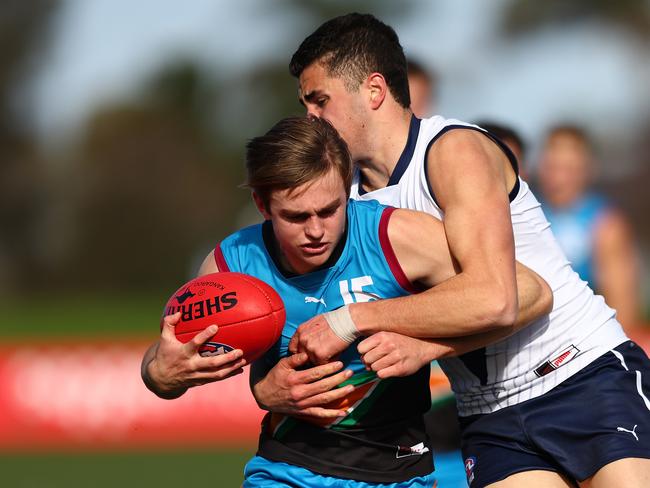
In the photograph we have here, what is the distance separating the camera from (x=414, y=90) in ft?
23.2

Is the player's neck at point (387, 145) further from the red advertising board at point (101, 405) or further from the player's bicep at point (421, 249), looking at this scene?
the red advertising board at point (101, 405)

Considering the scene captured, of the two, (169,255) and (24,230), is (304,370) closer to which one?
(169,255)

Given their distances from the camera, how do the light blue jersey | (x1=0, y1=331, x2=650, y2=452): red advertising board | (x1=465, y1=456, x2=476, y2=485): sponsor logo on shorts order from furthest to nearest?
(x1=0, y1=331, x2=650, y2=452): red advertising board → (x1=465, y1=456, x2=476, y2=485): sponsor logo on shorts → the light blue jersey

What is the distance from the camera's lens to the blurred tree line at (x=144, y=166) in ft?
140

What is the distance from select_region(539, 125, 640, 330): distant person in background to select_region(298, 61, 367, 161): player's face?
3731 millimetres

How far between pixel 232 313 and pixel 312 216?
19.4 inches

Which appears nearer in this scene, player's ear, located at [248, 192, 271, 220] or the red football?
the red football

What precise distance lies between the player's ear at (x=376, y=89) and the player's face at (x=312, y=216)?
0.77 metres

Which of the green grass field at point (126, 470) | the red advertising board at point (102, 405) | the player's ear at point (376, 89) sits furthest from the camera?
the red advertising board at point (102, 405)

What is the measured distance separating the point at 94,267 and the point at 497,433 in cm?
3950

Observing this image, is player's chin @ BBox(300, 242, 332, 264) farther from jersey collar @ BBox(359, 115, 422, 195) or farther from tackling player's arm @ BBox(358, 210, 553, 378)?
jersey collar @ BBox(359, 115, 422, 195)

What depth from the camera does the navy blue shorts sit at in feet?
15.1

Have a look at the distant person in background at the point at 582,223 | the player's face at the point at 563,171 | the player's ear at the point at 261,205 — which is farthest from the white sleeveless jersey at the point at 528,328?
the player's face at the point at 563,171

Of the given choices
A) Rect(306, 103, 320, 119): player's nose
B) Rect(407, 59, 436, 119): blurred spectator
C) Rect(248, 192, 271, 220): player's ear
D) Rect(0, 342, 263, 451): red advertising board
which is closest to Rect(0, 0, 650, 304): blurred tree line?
Rect(0, 342, 263, 451): red advertising board
